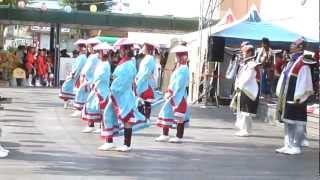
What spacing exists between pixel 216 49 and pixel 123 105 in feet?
31.3

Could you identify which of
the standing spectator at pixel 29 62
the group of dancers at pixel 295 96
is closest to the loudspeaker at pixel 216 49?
the group of dancers at pixel 295 96

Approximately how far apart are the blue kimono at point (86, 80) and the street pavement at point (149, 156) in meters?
0.49

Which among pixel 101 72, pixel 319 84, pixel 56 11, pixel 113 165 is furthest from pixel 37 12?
pixel 113 165

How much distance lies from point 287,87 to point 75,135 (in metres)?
4.03

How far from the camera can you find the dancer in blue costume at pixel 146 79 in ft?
41.3

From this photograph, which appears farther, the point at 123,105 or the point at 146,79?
the point at 146,79

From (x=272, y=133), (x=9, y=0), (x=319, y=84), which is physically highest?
(x=9, y=0)

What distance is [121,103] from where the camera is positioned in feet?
35.1

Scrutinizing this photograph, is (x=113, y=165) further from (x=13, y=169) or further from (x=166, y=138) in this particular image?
(x=166, y=138)

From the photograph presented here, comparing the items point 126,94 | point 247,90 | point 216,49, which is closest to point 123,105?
point 126,94

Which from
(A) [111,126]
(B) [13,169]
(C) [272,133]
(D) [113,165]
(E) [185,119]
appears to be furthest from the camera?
(C) [272,133]

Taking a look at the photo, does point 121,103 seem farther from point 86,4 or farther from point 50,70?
point 86,4

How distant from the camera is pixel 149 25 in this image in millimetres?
33781

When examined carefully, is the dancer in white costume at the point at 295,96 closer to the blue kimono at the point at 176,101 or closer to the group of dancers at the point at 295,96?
the group of dancers at the point at 295,96
